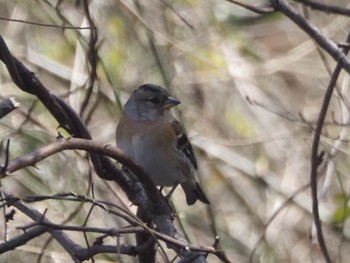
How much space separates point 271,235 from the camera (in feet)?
19.5

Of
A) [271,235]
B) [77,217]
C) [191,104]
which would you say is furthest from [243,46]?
[77,217]

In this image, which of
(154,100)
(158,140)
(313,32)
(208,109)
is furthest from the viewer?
(208,109)

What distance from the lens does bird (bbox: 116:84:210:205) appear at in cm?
424

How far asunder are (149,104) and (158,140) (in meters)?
0.21

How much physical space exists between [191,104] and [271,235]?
3.35 ft

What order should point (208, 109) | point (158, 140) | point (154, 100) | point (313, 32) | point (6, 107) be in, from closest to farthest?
point (6, 107) < point (313, 32) < point (158, 140) < point (154, 100) < point (208, 109)

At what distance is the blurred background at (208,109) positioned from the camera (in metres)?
4.99

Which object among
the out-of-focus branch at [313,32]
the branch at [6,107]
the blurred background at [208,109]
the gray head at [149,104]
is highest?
the blurred background at [208,109]

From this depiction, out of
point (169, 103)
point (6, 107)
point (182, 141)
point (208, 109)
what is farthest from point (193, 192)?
point (6, 107)

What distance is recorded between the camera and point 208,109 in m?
6.42

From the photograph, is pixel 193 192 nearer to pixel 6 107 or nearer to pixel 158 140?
pixel 158 140

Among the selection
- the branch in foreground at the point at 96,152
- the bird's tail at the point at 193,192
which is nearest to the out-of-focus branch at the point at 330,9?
the branch in foreground at the point at 96,152

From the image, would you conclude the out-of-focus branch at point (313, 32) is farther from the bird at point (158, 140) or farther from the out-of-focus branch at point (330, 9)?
the bird at point (158, 140)

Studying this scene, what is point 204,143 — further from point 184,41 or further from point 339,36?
point 339,36
